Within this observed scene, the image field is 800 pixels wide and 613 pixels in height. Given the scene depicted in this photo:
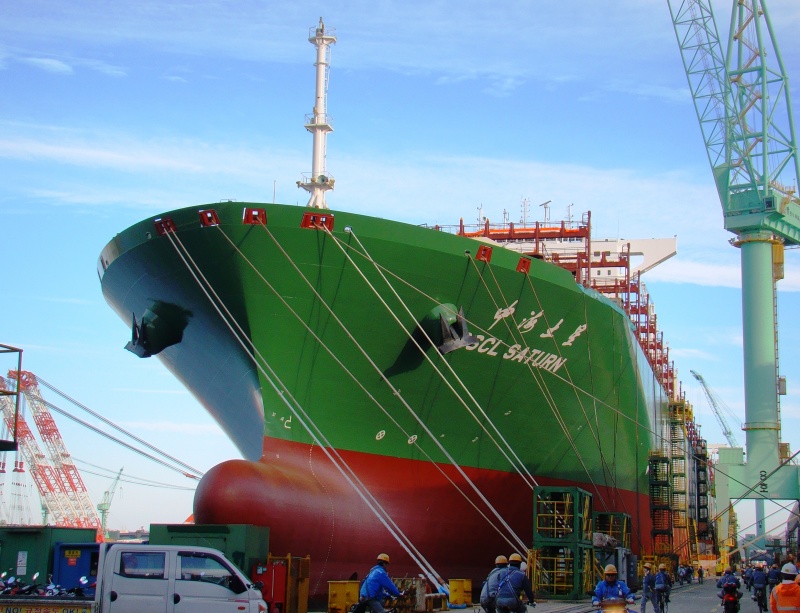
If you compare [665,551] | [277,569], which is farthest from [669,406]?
[277,569]

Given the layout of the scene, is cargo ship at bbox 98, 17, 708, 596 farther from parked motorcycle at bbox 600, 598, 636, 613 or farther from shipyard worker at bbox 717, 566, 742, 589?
parked motorcycle at bbox 600, 598, 636, 613

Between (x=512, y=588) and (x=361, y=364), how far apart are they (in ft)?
28.4

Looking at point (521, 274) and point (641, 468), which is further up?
point (521, 274)

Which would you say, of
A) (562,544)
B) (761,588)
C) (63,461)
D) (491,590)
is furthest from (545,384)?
(63,461)

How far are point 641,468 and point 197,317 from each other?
1450 cm

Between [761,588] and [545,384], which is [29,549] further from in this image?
[761,588]

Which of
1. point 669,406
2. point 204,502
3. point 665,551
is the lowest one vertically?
point 665,551

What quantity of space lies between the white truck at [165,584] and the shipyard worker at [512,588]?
8.38ft

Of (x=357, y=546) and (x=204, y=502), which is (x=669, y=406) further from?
(x=204, y=502)

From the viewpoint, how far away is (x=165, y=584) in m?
9.09

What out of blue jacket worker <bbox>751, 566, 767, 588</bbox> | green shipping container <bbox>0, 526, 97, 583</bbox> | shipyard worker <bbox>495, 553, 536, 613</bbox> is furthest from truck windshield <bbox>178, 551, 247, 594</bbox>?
blue jacket worker <bbox>751, 566, 767, 588</bbox>

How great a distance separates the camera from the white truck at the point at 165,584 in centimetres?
891

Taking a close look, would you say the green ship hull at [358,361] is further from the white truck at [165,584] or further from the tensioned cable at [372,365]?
the white truck at [165,584]

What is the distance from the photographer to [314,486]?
615 inches
